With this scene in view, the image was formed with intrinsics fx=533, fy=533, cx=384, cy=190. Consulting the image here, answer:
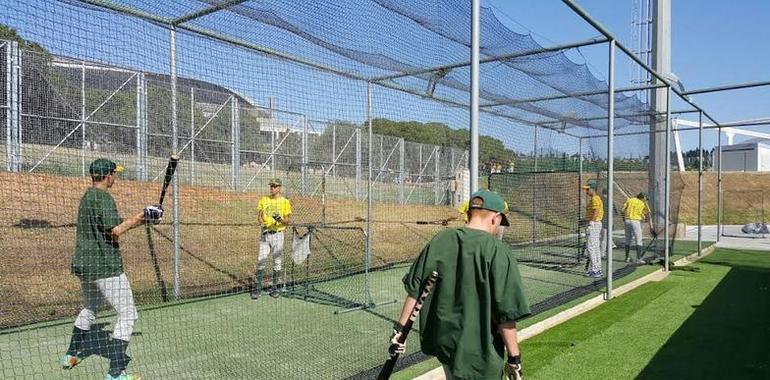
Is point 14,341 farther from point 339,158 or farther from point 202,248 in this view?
point 339,158

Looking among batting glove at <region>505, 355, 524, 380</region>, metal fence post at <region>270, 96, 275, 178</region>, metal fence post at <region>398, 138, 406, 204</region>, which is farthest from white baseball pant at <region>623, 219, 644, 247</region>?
batting glove at <region>505, 355, 524, 380</region>

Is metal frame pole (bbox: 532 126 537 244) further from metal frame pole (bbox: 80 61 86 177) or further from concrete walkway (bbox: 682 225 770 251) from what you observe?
concrete walkway (bbox: 682 225 770 251)

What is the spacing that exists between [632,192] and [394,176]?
20.7 ft

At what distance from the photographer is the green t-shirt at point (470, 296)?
2572 millimetres

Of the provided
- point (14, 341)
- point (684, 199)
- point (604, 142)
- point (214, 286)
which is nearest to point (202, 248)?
point (214, 286)

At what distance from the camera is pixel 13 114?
5832 mm

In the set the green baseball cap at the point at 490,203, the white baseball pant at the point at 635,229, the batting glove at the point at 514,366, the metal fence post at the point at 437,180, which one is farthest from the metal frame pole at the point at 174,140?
the white baseball pant at the point at 635,229

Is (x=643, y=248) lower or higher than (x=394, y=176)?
lower

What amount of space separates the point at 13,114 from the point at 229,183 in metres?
2.53

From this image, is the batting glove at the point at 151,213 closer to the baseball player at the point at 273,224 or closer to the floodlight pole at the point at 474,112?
the floodlight pole at the point at 474,112

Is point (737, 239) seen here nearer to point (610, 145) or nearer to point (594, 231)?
point (594, 231)

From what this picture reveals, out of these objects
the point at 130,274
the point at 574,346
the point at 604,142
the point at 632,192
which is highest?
the point at 604,142

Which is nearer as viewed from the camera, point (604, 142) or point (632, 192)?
point (604, 142)

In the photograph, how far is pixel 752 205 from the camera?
85.6 ft
